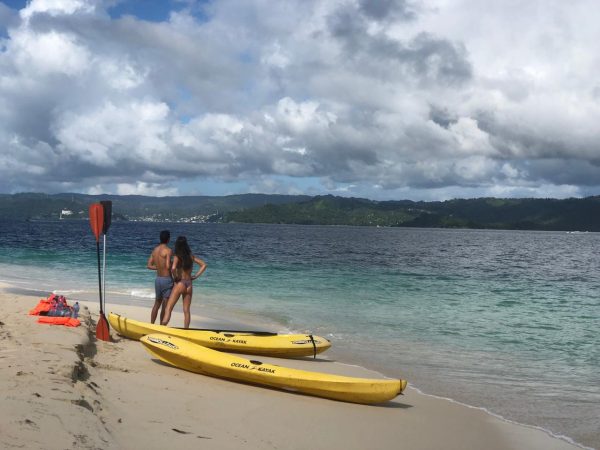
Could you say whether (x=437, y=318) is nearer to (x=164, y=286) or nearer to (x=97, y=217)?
(x=164, y=286)

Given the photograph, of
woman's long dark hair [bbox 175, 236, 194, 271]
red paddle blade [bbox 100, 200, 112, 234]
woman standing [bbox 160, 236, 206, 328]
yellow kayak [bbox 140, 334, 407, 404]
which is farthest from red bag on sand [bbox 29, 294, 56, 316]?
yellow kayak [bbox 140, 334, 407, 404]

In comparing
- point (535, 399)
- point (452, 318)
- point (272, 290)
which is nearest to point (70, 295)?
point (272, 290)

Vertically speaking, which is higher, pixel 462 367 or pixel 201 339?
pixel 201 339

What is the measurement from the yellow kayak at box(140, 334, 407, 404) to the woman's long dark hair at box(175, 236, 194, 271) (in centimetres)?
280

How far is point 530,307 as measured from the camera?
899 inches

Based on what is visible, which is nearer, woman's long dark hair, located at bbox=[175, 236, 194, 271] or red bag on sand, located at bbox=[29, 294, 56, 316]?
red bag on sand, located at bbox=[29, 294, 56, 316]

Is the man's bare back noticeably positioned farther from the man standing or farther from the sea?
the sea

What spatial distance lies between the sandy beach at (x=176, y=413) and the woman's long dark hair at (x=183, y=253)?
9.06 ft

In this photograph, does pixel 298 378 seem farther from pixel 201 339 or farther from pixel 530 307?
pixel 530 307

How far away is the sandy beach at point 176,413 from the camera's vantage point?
5211 mm

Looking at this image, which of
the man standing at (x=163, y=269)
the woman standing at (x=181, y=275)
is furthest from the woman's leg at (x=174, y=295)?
the man standing at (x=163, y=269)

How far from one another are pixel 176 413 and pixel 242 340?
448 centimetres

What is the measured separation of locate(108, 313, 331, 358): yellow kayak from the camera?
431 inches

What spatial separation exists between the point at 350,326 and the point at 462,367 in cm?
531
